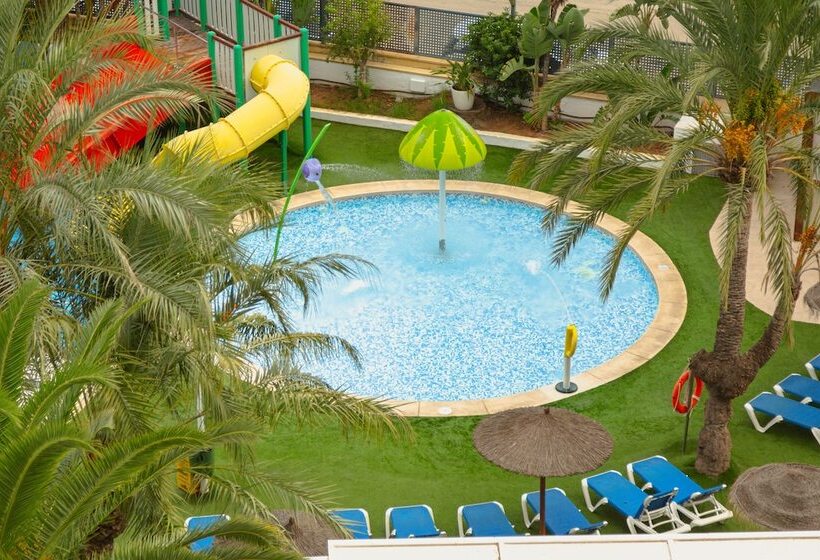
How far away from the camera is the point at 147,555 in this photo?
7945 millimetres

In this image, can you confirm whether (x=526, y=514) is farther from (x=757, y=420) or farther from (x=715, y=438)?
(x=757, y=420)

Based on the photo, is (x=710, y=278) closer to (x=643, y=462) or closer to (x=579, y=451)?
(x=643, y=462)

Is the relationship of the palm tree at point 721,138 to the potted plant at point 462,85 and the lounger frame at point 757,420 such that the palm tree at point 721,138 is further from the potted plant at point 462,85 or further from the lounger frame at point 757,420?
the potted plant at point 462,85

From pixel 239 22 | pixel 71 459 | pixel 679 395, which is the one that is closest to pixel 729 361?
pixel 679 395

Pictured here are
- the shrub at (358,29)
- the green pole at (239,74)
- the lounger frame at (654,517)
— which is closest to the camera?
the lounger frame at (654,517)

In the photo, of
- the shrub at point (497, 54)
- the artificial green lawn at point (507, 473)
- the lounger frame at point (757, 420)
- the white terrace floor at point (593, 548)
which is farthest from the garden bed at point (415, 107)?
the white terrace floor at point (593, 548)

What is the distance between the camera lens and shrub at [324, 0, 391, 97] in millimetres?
25453

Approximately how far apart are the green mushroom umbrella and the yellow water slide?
9.82ft

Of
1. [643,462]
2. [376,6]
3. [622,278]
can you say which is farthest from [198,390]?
[376,6]

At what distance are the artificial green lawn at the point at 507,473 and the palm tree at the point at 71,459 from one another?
13.7 feet

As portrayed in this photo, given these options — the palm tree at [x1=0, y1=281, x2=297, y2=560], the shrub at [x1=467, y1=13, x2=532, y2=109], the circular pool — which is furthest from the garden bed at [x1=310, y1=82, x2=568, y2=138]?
the palm tree at [x1=0, y1=281, x2=297, y2=560]

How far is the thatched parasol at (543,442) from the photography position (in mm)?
12453

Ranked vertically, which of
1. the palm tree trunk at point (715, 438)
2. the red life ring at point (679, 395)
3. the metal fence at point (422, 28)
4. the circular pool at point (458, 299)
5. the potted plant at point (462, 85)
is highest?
the metal fence at point (422, 28)

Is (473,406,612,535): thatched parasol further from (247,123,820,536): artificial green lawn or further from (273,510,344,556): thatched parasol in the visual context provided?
(273,510,344,556): thatched parasol
